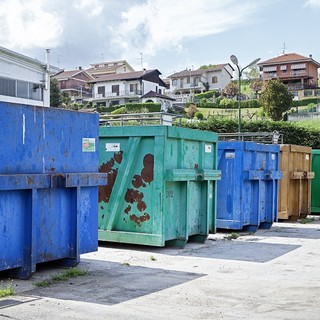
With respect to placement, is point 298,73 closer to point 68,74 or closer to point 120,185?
point 68,74

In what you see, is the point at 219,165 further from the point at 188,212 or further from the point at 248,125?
the point at 248,125

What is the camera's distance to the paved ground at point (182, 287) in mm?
5332

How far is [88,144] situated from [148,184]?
1961 mm

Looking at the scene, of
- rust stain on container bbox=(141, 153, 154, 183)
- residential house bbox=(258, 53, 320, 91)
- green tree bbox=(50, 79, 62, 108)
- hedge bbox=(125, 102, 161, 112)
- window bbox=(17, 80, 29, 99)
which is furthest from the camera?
residential house bbox=(258, 53, 320, 91)

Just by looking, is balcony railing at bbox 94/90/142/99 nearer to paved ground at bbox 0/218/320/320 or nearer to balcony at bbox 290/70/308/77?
balcony at bbox 290/70/308/77

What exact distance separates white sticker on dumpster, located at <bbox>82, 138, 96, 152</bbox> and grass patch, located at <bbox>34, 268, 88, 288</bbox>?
1.58m

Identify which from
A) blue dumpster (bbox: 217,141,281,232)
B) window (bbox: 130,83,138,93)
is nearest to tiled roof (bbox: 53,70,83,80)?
window (bbox: 130,83,138,93)

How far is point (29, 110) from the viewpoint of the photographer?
6.59 metres

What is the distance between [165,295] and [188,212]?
145 inches

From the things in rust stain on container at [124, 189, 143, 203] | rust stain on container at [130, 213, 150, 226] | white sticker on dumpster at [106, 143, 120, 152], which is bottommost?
rust stain on container at [130, 213, 150, 226]

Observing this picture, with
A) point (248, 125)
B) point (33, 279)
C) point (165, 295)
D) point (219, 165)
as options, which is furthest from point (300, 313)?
point (248, 125)

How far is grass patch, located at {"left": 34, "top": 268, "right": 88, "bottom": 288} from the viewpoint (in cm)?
633

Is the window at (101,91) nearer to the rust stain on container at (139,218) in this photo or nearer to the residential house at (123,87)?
the residential house at (123,87)

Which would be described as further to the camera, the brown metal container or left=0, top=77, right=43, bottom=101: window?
left=0, top=77, right=43, bottom=101: window
